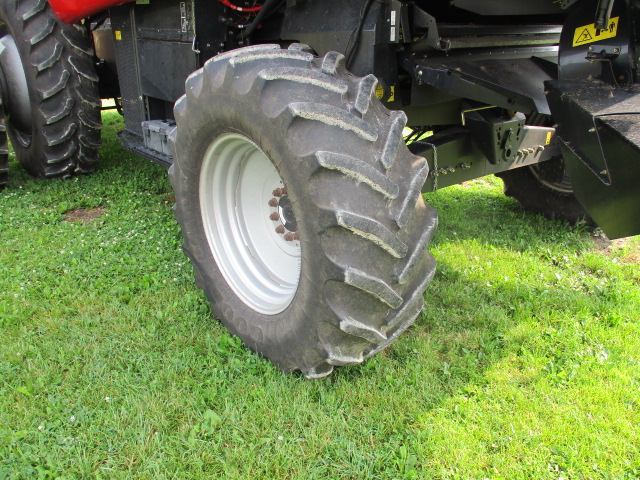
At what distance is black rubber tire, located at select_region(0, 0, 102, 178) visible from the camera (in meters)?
4.45

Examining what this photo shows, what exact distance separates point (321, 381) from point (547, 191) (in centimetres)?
263

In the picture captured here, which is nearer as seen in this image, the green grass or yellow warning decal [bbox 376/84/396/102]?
the green grass

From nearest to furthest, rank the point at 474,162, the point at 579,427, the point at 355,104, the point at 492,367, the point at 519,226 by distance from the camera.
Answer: the point at 355,104 < the point at 579,427 < the point at 492,367 < the point at 474,162 < the point at 519,226

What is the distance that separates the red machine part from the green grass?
1.71m

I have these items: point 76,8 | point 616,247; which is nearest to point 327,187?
point 616,247

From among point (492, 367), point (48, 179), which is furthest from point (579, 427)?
point (48, 179)

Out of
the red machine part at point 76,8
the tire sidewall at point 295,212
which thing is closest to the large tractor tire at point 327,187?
the tire sidewall at point 295,212

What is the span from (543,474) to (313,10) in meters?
2.33

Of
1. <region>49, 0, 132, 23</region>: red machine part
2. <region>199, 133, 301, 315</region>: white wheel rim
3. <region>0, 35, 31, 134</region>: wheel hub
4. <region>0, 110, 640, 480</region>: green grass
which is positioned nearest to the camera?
<region>0, 110, 640, 480</region>: green grass

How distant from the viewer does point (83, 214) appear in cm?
463

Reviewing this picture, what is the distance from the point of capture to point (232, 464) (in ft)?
7.09

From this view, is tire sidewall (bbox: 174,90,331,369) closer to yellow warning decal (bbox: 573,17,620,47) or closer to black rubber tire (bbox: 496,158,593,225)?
yellow warning decal (bbox: 573,17,620,47)

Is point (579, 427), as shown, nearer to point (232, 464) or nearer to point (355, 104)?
point (232, 464)

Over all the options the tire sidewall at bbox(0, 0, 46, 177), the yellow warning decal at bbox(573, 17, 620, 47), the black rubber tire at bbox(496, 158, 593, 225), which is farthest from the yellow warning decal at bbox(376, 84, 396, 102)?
the tire sidewall at bbox(0, 0, 46, 177)
